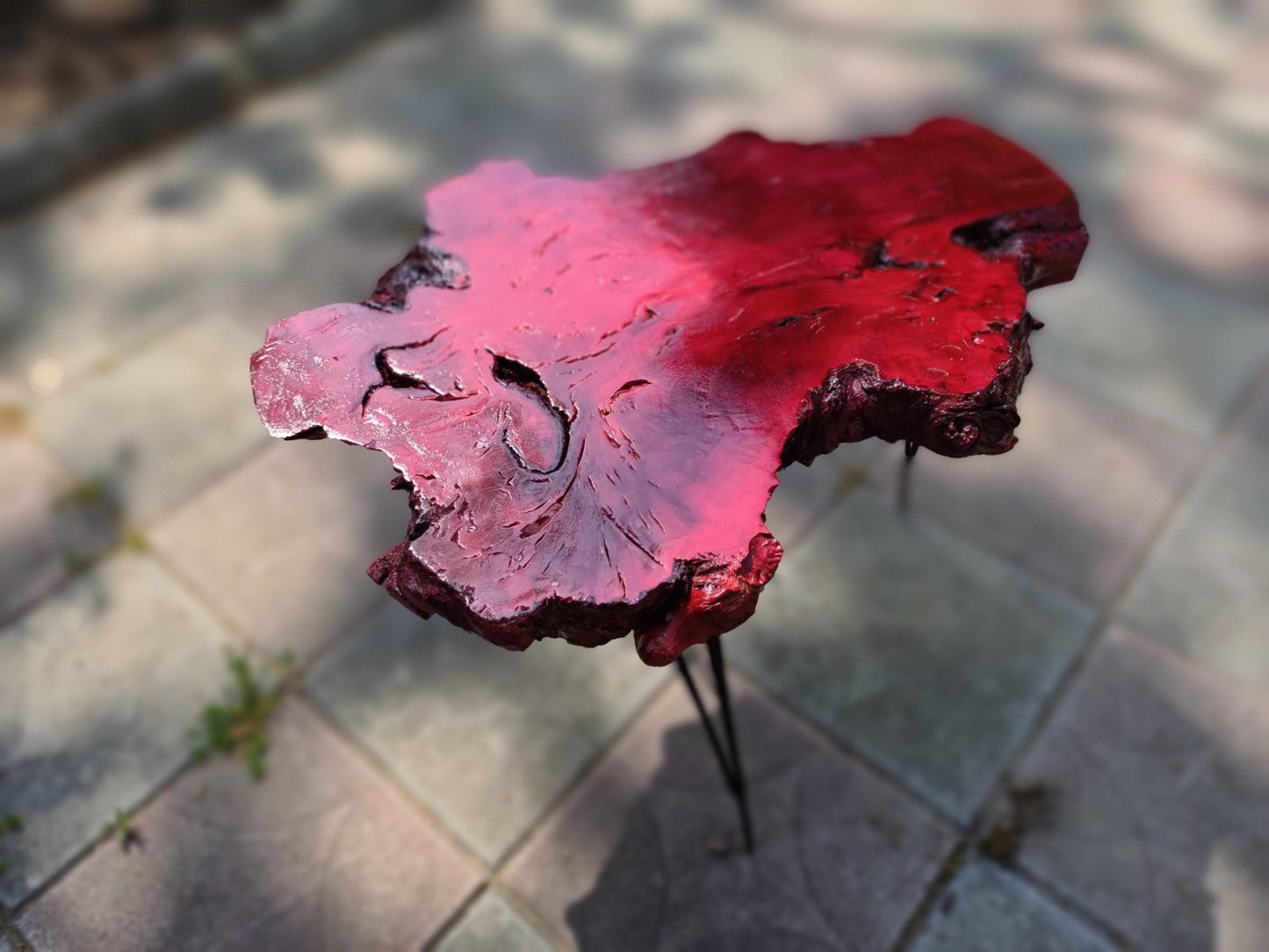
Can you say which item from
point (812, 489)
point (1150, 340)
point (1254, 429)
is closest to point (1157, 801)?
point (812, 489)

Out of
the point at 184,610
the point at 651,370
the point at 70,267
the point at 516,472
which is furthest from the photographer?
the point at 70,267

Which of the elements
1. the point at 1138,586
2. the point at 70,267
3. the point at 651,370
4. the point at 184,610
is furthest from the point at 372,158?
the point at 1138,586

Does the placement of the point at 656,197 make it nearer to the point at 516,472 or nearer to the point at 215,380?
the point at 516,472

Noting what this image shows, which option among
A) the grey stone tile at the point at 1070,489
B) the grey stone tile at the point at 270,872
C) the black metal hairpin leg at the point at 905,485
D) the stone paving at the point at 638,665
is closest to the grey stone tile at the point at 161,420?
the stone paving at the point at 638,665

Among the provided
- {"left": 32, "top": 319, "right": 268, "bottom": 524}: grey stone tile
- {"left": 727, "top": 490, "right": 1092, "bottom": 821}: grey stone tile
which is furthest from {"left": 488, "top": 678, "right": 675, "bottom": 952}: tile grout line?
{"left": 32, "top": 319, "right": 268, "bottom": 524}: grey stone tile

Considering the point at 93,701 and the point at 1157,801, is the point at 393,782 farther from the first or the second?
the point at 1157,801

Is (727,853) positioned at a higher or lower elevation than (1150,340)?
lower

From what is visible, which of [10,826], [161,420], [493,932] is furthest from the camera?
[161,420]

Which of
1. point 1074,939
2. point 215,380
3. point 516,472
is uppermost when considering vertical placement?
point 516,472
